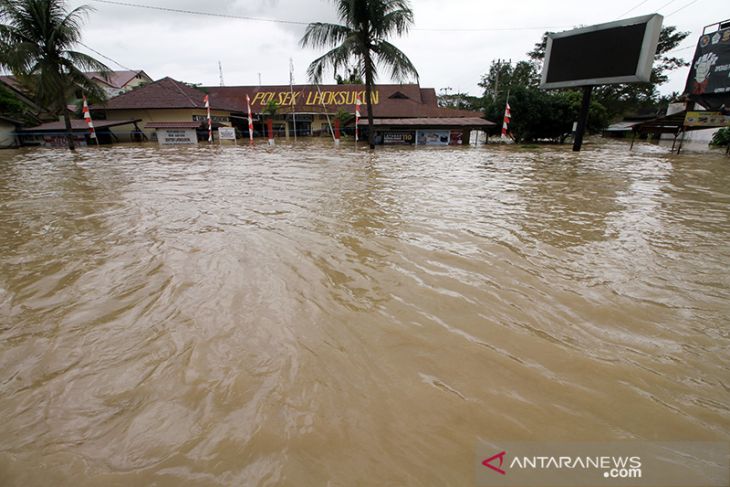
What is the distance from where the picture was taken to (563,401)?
190 centimetres

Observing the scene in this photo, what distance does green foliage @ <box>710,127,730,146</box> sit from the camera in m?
17.9

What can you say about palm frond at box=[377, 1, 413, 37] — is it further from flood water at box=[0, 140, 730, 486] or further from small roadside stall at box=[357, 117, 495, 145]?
flood water at box=[0, 140, 730, 486]

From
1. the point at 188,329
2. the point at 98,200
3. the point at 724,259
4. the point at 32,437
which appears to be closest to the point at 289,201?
the point at 98,200

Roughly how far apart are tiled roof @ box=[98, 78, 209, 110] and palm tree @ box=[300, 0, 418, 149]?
16042 millimetres

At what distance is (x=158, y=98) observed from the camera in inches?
1123

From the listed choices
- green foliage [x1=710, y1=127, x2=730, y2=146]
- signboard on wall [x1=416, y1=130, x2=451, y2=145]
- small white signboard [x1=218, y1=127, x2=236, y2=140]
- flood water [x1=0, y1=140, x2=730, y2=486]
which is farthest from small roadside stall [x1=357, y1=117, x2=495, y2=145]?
flood water [x1=0, y1=140, x2=730, y2=486]

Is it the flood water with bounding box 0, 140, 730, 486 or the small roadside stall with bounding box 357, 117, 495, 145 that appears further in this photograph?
the small roadside stall with bounding box 357, 117, 495, 145

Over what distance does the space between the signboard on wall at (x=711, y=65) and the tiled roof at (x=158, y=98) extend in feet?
111

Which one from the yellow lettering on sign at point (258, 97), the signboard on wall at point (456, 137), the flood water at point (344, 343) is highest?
the yellow lettering on sign at point (258, 97)

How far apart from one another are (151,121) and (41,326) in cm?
3226

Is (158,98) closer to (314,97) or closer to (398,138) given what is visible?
(314,97)

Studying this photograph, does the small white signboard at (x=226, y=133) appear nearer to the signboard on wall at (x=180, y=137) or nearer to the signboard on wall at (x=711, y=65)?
the signboard on wall at (x=180, y=137)

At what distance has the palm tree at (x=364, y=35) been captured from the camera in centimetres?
1625

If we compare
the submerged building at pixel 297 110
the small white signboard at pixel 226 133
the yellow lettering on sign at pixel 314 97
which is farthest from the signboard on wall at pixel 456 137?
the small white signboard at pixel 226 133
